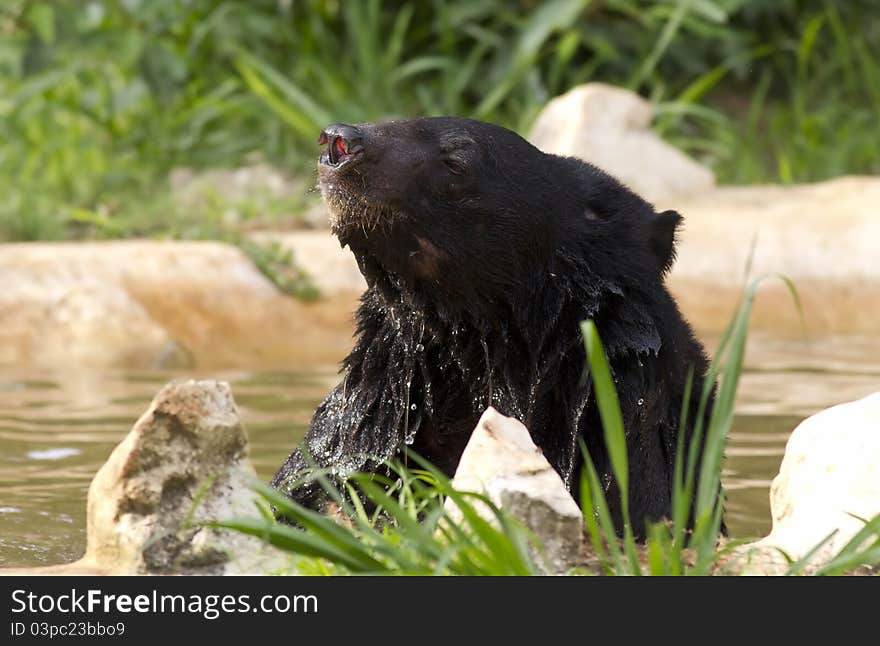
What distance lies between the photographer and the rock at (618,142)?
916 cm

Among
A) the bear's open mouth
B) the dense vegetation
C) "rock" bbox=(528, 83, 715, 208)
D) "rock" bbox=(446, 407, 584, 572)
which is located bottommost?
"rock" bbox=(446, 407, 584, 572)

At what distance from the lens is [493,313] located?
12.4ft

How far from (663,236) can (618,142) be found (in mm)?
5437

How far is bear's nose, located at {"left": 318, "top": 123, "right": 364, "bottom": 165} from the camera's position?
3535 mm

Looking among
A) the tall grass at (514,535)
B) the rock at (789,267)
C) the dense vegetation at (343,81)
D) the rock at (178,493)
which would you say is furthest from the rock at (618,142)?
the tall grass at (514,535)

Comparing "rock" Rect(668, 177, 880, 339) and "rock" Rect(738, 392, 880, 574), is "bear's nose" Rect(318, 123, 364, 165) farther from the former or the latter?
"rock" Rect(668, 177, 880, 339)

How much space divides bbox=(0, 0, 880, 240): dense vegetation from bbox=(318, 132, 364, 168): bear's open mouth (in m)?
4.48

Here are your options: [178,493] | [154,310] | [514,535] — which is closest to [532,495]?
[514,535]

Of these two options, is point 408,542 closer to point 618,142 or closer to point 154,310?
point 154,310

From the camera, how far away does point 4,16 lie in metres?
9.14

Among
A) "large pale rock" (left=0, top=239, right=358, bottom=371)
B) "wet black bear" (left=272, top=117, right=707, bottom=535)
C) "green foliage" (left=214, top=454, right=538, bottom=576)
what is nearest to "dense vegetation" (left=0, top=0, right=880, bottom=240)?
"large pale rock" (left=0, top=239, right=358, bottom=371)

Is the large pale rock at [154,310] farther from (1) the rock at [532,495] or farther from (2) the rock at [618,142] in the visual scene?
(1) the rock at [532,495]

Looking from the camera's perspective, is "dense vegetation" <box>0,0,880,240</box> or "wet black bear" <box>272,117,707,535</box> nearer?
"wet black bear" <box>272,117,707,535</box>
